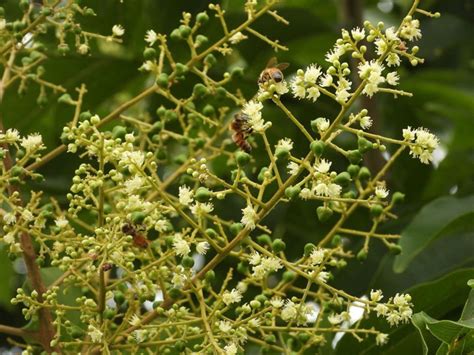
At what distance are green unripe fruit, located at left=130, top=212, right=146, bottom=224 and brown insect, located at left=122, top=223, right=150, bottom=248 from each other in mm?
34

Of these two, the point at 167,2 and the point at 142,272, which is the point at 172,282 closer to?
the point at 142,272

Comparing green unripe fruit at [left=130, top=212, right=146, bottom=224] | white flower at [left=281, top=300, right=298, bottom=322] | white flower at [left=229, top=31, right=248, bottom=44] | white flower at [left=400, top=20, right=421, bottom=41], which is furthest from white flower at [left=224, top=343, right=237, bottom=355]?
white flower at [left=229, top=31, right=248, bottom=44]

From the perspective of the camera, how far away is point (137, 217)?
1.72 metres

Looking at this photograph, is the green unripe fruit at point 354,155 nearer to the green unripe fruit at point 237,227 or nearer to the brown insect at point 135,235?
the green unripe fruit at point 237,227

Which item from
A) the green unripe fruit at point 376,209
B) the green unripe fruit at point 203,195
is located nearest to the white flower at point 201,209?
the green unripe fruit at point 203,195

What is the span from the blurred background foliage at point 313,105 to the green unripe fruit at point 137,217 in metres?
0.99

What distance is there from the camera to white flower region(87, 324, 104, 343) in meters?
1.79

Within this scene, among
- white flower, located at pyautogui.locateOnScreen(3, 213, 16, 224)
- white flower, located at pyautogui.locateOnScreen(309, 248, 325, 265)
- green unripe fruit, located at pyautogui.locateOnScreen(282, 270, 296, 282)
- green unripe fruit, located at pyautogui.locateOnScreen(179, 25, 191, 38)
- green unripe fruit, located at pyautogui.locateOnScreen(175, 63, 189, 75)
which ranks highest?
green unripe fruit, located at pyautogui.locateOnScreen(179, 25, 191, 38)

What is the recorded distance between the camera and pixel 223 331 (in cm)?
176

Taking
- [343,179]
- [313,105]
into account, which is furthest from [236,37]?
[313,105]

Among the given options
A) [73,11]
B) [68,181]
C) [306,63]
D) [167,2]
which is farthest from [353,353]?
[306,63]

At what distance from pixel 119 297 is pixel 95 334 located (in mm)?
144

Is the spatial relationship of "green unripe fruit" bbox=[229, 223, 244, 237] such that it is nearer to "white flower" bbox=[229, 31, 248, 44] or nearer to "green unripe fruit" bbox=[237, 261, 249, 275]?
"green unripe fruit" bbox=[237, 261, 249, 275]

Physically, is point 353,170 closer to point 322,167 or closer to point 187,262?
point 322,167
